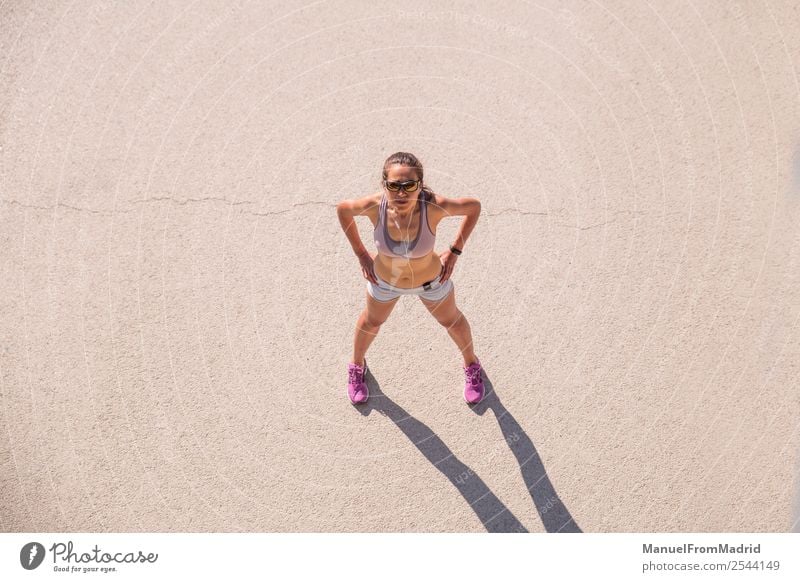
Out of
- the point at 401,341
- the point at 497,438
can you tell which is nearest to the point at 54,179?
the point at 401,341

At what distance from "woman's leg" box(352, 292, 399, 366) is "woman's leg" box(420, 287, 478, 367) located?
0.82ft

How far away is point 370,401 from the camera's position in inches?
237

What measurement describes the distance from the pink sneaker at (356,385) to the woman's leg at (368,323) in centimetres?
5

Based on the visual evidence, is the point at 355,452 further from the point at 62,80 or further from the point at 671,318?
the point at 62,80

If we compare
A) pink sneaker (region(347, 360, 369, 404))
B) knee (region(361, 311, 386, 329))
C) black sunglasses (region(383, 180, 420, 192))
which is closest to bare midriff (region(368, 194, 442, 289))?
black sunglasses (region(383, 180, 420, 192))

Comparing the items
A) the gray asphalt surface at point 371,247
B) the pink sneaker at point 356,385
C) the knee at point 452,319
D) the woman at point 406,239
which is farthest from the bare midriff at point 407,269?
the gray asphalt surface at point 371,247

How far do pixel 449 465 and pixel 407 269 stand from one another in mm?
1596

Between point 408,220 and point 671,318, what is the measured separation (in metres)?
2.51

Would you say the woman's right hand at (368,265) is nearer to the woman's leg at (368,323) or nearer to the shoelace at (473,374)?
the woman's leg at (368,323)

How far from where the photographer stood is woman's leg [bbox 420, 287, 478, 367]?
5215mm

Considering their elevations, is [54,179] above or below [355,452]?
above

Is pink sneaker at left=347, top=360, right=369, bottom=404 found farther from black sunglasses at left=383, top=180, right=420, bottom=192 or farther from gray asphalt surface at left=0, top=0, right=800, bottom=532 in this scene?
black sunglasses at left=383, top=180, right=420, bottom=192

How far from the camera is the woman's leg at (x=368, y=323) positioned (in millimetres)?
5250

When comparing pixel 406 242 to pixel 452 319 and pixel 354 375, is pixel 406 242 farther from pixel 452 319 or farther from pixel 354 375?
pixel 354 375
